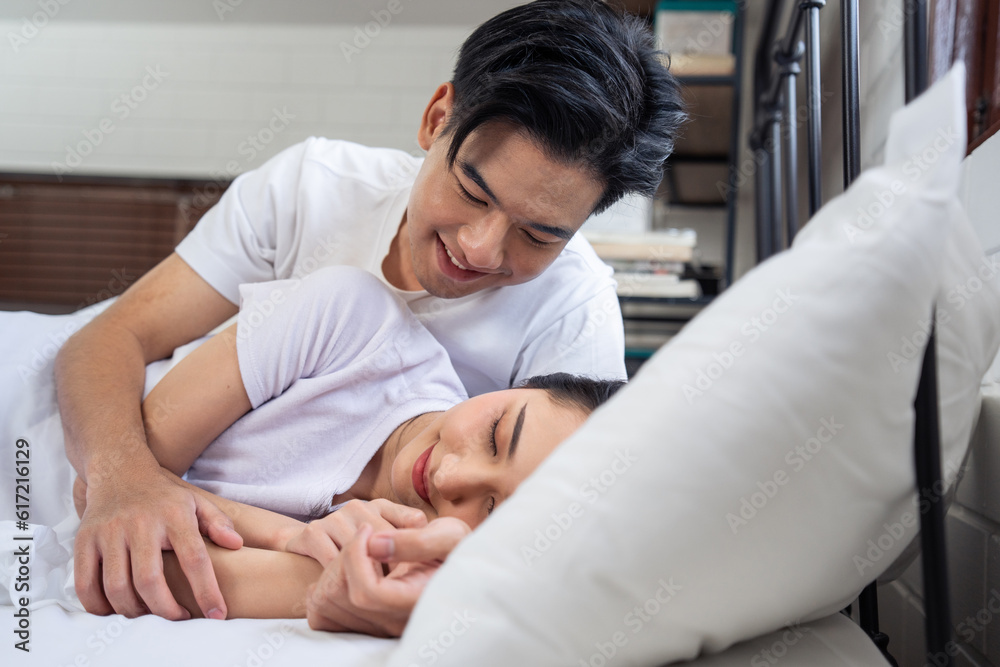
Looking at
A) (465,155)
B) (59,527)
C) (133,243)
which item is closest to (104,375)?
(59,527)

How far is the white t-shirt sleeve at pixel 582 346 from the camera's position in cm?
129

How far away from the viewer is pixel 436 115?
1239mm

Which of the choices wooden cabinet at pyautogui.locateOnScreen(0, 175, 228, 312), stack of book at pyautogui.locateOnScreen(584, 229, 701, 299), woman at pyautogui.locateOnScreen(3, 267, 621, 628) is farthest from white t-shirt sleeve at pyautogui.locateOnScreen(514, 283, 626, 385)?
wooden cabinet at pyautogui.locateOnScreen(0, 175, 228, 312)

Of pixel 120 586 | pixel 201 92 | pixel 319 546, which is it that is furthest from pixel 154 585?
pixel 201 92

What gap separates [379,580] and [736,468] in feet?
0.96

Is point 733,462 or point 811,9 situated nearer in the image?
point 733,462

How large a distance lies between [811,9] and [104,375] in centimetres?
113

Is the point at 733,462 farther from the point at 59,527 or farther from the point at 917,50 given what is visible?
the point at 59,527

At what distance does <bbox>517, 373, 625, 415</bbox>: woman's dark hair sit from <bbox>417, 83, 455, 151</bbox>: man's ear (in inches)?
17.4

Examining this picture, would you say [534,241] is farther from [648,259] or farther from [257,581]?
[648,259]

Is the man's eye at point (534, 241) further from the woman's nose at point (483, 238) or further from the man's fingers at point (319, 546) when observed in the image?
the man's fingers at point (319, 546)

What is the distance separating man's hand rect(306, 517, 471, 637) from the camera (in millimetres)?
598

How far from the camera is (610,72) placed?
1.08 m

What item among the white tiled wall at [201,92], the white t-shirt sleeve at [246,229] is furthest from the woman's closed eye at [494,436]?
the white tiled wall at [201,92]
